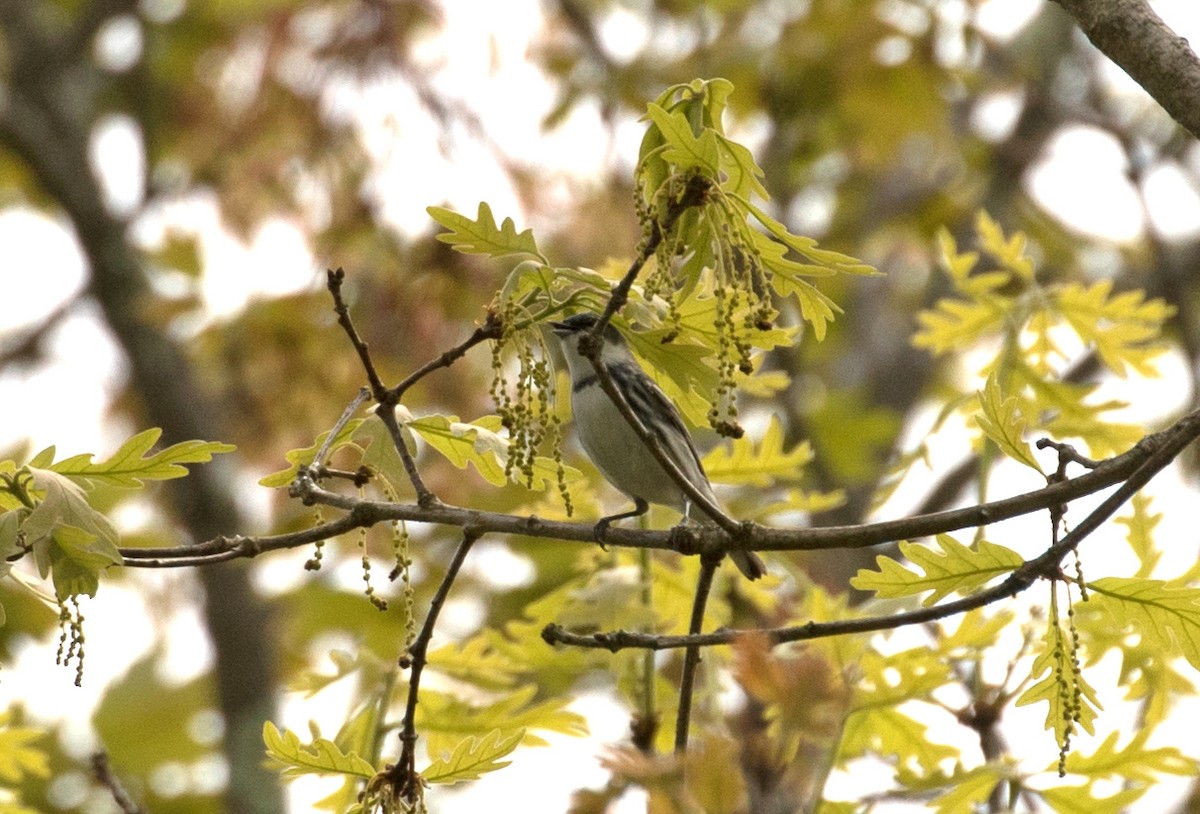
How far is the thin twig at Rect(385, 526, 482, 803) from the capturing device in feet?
7.45

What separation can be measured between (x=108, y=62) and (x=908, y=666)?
9.47 meters

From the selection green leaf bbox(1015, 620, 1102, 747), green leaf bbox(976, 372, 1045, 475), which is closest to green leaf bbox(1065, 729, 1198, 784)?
green leaf bbox(1015, 620, 1102, 747)

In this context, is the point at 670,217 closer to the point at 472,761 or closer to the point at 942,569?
the point at 942,569

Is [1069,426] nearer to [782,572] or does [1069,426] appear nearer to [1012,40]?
[782,572]

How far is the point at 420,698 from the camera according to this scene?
3117mm

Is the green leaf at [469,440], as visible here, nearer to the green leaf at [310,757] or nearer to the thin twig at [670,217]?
the thin twig at [670,217]

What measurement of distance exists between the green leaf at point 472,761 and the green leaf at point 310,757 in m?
0.11

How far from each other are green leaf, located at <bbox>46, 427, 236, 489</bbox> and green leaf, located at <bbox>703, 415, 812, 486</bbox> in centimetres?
149

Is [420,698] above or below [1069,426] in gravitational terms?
below

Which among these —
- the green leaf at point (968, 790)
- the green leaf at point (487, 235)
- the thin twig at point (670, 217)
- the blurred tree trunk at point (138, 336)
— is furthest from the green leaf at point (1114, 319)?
the blurred tree trunk at point (138, 336)

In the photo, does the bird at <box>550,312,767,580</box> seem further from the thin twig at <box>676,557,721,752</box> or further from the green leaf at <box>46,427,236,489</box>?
the green leaf at <box>46,427,236,489</box>

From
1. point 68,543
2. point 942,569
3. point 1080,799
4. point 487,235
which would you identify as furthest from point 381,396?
point 1080,799

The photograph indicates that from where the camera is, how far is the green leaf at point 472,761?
91.9 inches

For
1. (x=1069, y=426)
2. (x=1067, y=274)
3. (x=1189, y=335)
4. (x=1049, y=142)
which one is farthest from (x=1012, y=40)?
(x=1069, y=426)
